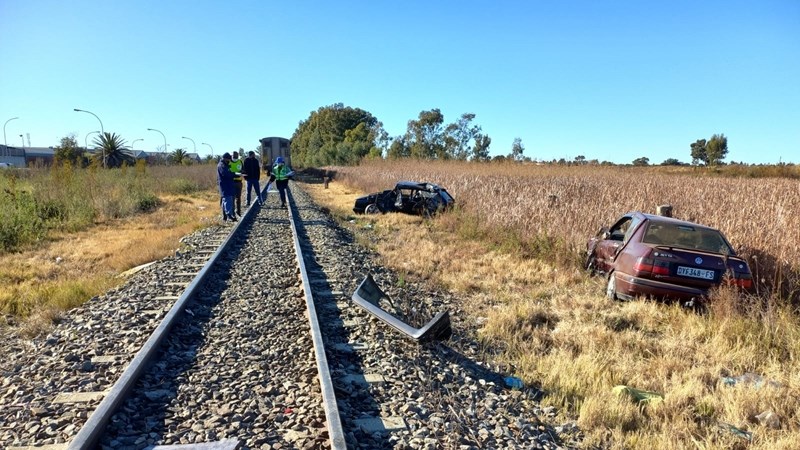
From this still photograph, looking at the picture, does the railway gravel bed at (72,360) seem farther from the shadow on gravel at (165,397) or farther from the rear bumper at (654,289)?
the rear bumper at (654,289)

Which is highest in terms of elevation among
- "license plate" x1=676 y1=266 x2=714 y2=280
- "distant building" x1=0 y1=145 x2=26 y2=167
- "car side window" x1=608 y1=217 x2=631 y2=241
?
"distant building" x1=0 y1=145 x2=26 y2=167

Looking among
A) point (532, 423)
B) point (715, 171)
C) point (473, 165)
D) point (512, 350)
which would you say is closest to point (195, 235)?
point (512, 350)

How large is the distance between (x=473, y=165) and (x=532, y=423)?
20.8 m

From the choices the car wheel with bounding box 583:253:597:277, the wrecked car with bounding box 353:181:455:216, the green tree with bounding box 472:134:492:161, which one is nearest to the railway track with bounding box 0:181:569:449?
the car wheel with bounding box 583:253:597:277

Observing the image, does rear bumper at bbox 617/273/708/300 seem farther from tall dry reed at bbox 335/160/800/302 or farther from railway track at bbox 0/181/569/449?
railway track at bbox 0/181/569/449

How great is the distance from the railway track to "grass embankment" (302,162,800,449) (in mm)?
526

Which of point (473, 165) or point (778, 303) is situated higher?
point (473, 165)

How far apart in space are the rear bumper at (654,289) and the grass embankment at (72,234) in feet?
23.2

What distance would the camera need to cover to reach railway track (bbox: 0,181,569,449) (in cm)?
321

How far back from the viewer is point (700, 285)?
6332 mm

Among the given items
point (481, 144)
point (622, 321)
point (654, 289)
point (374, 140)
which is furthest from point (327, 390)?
point (374, 140)

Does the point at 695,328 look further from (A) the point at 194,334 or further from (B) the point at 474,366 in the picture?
(A) the point at 194,334

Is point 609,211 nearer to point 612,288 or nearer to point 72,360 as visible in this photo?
point 612,288

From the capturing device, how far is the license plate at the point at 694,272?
630 centimetres
